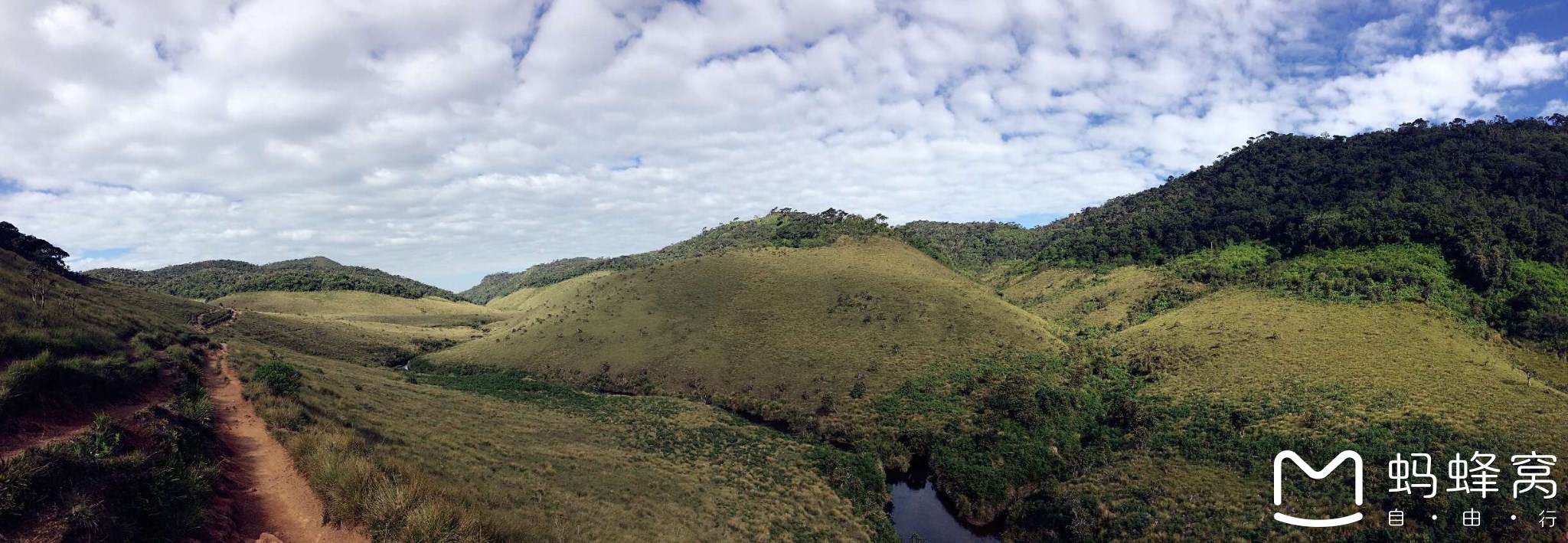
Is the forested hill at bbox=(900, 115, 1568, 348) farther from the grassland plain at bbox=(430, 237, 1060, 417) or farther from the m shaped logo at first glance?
the grassland plain at bbox=(430, 237, 1060, 417)

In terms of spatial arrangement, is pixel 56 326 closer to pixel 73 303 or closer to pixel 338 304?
pixel 73 303

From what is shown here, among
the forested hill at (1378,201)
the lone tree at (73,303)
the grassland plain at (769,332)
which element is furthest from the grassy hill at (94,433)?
the forested hill at (1378,201)

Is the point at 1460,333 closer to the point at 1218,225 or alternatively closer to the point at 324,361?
the point at 1218,225

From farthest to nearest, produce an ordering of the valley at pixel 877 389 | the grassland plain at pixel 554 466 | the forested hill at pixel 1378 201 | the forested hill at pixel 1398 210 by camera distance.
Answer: the forested hill at pixel 1378 201
the forested hill at pixel 1398 210
the valley at pixel 877 389
the grassland plain at pixel 554 466

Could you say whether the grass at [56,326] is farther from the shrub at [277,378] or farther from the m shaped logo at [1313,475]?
the m shaped logo at [1313,475]

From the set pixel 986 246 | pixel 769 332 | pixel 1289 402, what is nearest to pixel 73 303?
pixel 769 332

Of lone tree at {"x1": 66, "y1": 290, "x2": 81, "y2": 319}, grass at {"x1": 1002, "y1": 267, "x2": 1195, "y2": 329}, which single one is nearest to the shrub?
lone tree at {"x1": 66, "y1": 290, "x2": 81, "y2": 319}

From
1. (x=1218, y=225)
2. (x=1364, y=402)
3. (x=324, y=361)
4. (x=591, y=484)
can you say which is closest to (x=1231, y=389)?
(x=1364, y=402)
